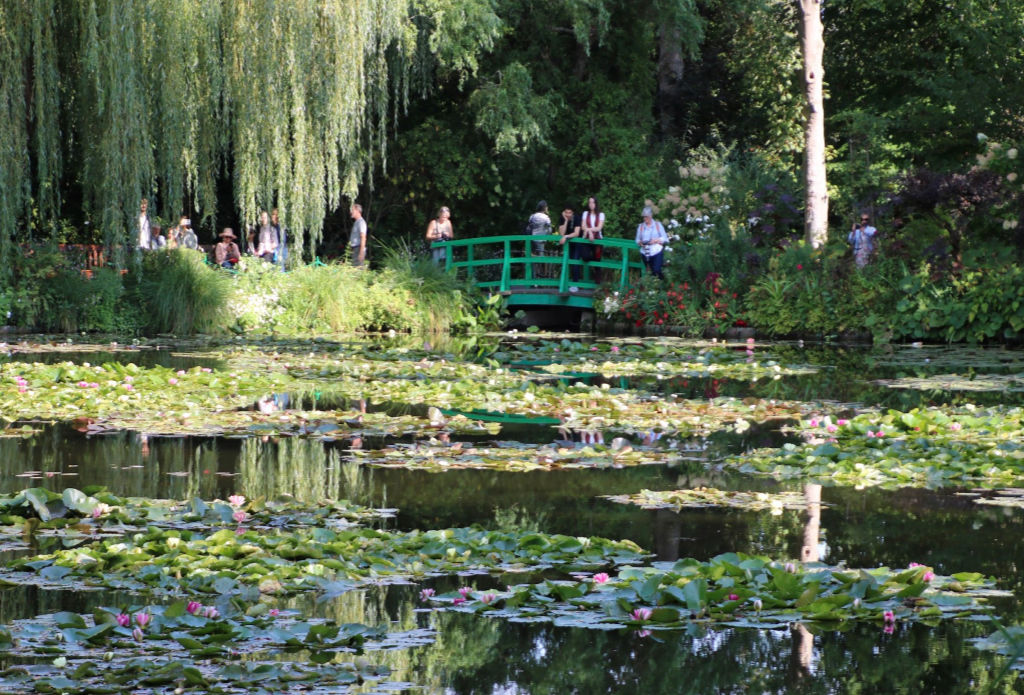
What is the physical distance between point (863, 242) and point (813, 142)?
2241mm

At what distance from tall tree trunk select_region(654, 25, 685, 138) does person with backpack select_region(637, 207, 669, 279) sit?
8.99 m

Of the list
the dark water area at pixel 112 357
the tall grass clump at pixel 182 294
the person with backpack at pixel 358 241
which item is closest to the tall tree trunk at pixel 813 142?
the person with backpack at pixel 358 241

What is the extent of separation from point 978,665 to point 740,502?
8.26 feet

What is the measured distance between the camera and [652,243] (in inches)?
902

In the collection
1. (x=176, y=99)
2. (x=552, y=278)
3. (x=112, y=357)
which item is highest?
(x=176, y=99)

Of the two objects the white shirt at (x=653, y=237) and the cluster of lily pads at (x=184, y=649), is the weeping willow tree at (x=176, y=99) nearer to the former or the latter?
the white shirt at (x=653, y=237)

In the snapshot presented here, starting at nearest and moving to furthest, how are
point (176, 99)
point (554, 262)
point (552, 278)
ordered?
1. point (176, 99)
2. point (554, 262)
3. point (552, 278)

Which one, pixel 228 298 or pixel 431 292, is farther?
pixel 431 292

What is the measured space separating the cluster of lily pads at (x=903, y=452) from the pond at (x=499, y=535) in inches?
0.9

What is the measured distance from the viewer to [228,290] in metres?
20.3

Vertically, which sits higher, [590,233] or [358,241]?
[590,233]

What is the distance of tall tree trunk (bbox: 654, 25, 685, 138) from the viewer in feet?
104

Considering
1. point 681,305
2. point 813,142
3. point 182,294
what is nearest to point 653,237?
point 681,305

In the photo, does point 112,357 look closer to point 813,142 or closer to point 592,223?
point 592,223
